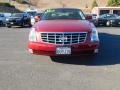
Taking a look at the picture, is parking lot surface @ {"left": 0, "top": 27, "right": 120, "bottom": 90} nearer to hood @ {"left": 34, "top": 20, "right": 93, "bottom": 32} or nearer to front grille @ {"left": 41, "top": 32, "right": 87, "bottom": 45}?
front grille @ {"left": 41, "top": 32, "right": 87, "bottom": 45}

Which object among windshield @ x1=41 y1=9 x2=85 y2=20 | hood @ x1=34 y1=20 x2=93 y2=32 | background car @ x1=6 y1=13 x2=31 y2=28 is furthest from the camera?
background car @ x1=6 y1=13 x2=31 y2=28

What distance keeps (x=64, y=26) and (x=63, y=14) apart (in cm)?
196

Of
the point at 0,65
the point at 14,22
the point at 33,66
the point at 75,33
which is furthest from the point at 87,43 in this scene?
the point at 14,22

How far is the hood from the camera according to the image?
34.0ft

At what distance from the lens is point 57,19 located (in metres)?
12.1

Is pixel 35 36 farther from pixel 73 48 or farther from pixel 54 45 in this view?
pixel 73 48

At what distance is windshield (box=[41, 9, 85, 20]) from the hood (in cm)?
77

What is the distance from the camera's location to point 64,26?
10.6 meters

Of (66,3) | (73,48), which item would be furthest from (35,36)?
(66,3)

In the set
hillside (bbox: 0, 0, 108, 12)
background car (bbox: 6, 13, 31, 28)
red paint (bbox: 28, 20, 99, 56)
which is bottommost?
hillside (bbox: 0, 0, 108, 12)

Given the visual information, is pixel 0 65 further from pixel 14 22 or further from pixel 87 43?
pixel 14 22

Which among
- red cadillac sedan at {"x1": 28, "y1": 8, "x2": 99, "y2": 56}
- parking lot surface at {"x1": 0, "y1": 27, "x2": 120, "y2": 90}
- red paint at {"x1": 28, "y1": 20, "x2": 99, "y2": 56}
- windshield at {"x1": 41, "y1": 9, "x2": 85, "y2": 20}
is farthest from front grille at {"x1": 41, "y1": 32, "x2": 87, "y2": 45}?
windshield at {"x1": 41, "y1": 9, "x2": 85, "y2": 20}

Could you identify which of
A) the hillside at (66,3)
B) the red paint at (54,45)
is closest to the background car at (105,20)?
the red paint at (54,45)

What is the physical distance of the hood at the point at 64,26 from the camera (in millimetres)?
10375
